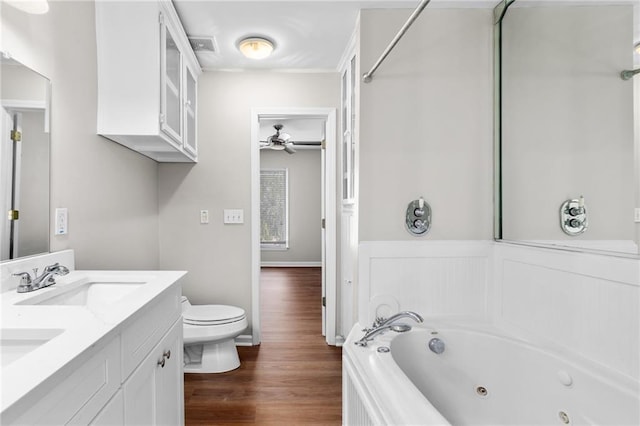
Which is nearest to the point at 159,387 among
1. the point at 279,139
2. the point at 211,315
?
the point at 211,315

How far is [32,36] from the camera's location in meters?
1.26

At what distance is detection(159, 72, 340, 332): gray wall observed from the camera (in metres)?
2.61

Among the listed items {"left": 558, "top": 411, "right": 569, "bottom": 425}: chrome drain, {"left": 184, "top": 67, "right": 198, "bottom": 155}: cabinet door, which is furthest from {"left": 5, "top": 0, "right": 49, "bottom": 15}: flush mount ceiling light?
{"left": 558, "top": 411, "right": 569, "bottom": 425}: chrome drain

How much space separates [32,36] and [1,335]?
3.78ft

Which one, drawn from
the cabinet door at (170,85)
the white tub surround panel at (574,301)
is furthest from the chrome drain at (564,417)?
the cabinet door at (170,85)

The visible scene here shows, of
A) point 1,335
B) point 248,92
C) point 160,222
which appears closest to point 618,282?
point 1,335

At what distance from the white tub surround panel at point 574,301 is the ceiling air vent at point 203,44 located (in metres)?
2.18

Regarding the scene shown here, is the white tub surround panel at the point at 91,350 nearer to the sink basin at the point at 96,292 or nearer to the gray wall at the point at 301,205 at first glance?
the sink basin at the point at 96,292

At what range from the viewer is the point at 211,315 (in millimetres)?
2285

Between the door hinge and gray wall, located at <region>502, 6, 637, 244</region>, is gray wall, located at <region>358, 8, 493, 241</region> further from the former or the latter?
the door hinge

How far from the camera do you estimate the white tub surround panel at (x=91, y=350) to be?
1.94 feet

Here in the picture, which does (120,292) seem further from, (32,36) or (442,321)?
(442,321)

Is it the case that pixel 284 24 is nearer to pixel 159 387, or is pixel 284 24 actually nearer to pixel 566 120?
pixel 566 120

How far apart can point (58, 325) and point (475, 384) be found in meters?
1.59
